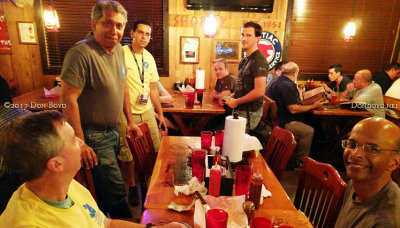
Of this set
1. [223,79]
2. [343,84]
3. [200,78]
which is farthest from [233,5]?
[343,84]

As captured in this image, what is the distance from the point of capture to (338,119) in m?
3.82

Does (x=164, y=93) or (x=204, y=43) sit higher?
(x=204, y=43)

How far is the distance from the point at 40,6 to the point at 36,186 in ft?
15.5

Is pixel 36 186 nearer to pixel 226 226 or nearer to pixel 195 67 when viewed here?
pixel 226 226

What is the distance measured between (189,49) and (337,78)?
2860 millimetres

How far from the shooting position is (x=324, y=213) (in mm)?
1570

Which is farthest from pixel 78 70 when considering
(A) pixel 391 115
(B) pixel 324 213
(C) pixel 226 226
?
(A) pixel 391 115

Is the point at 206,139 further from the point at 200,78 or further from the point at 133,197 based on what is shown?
the point at 200,78

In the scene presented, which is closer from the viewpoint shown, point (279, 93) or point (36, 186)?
point (36, 186)

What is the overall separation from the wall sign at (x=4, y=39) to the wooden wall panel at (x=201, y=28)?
2.65 m

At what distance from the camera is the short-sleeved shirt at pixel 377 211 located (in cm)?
108

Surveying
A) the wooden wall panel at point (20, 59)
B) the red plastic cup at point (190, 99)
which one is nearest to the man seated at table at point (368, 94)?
the red plastic cup at point (190, 99)

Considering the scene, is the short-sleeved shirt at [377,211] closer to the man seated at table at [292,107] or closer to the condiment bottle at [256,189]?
the condiment bottle at [256,189]

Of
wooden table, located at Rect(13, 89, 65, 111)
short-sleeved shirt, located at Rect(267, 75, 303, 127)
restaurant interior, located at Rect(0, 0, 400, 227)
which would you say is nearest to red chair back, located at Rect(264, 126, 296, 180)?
restaurant interior, located at Rect(0, 0, 400, 227)
